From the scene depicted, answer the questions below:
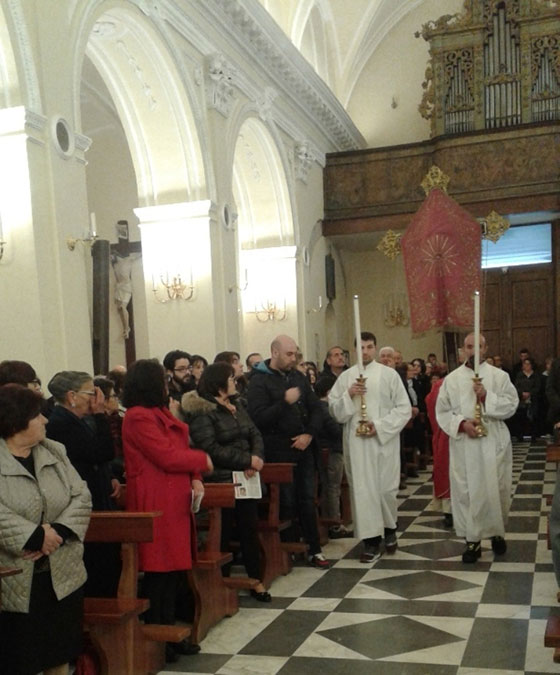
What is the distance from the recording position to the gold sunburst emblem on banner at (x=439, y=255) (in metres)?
13.7

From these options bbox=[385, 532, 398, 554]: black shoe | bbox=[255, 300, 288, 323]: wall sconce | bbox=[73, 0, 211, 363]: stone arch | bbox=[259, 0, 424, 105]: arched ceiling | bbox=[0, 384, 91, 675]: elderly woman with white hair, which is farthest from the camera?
bbox=[259, 0, 424, 105]: arched ceiling

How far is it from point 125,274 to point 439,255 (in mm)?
5850

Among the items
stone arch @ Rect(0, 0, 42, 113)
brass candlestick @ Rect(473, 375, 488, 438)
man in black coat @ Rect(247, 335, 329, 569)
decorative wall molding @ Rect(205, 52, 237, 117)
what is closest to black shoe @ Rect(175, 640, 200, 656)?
man in black coat @ Rect(247, 335, 329, 569)

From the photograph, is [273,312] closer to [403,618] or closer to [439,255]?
[439,255]

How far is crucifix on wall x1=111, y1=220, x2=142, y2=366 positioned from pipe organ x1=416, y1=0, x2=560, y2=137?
20.9 ft

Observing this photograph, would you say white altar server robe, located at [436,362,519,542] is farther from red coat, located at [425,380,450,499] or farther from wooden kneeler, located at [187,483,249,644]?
wooden kneeler, located at [187,483,249,644]

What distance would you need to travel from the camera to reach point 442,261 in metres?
13.8

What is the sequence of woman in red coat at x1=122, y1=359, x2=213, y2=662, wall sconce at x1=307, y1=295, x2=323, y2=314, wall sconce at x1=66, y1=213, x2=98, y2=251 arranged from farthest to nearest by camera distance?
1. wall sconce at x1=307, y1=295, x2=323, y2=314
2. wall sconce at x1=66, y1=213, x2=98, y2=251
3. woman in red coat at x1=122, y1=359, x2=213, y2=662

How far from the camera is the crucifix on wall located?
1489cm

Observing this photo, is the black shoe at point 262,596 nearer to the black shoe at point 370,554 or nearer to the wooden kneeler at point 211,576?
the wooden kneeler at point 211,576

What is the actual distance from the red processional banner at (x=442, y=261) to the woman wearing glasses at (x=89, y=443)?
33.8ft

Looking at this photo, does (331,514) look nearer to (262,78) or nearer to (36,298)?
(36,298)

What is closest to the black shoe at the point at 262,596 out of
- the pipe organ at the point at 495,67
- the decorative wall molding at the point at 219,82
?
the decorative wall molding at the point at 219,82

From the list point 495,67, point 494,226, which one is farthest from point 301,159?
point 495,67
